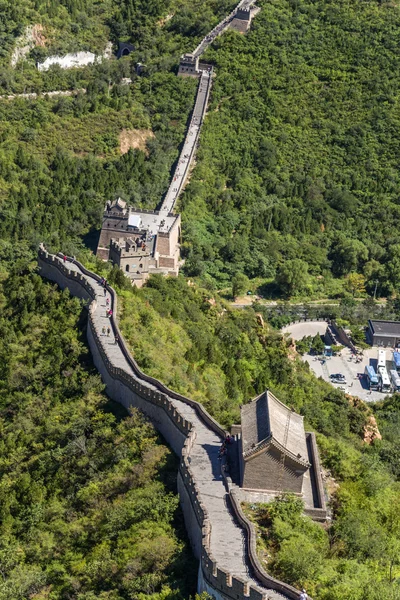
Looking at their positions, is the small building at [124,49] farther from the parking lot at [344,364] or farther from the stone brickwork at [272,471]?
the stone brickwork at [272,471]

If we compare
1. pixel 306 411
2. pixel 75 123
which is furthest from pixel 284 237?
pixel 306 411

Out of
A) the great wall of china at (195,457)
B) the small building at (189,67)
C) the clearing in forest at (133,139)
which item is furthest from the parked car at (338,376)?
the small building at (189,67)

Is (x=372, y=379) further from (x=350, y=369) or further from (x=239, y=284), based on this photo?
(x=239, y=284)

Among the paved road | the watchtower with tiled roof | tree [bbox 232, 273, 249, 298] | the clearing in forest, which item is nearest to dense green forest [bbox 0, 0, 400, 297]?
tree [bbox 232, 273, 249, 298]

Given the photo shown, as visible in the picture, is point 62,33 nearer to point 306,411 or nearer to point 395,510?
point 306,411

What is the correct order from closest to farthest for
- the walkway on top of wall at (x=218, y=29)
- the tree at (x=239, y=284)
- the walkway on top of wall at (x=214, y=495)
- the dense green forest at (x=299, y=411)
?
1. the walkway on top of wall at (x=214, y=495)
2. the dense green forest at (x=299, y=411)
3. the tree at (x=239, y=284)
4. the walkway on top of wall at (x=218, y=29)
